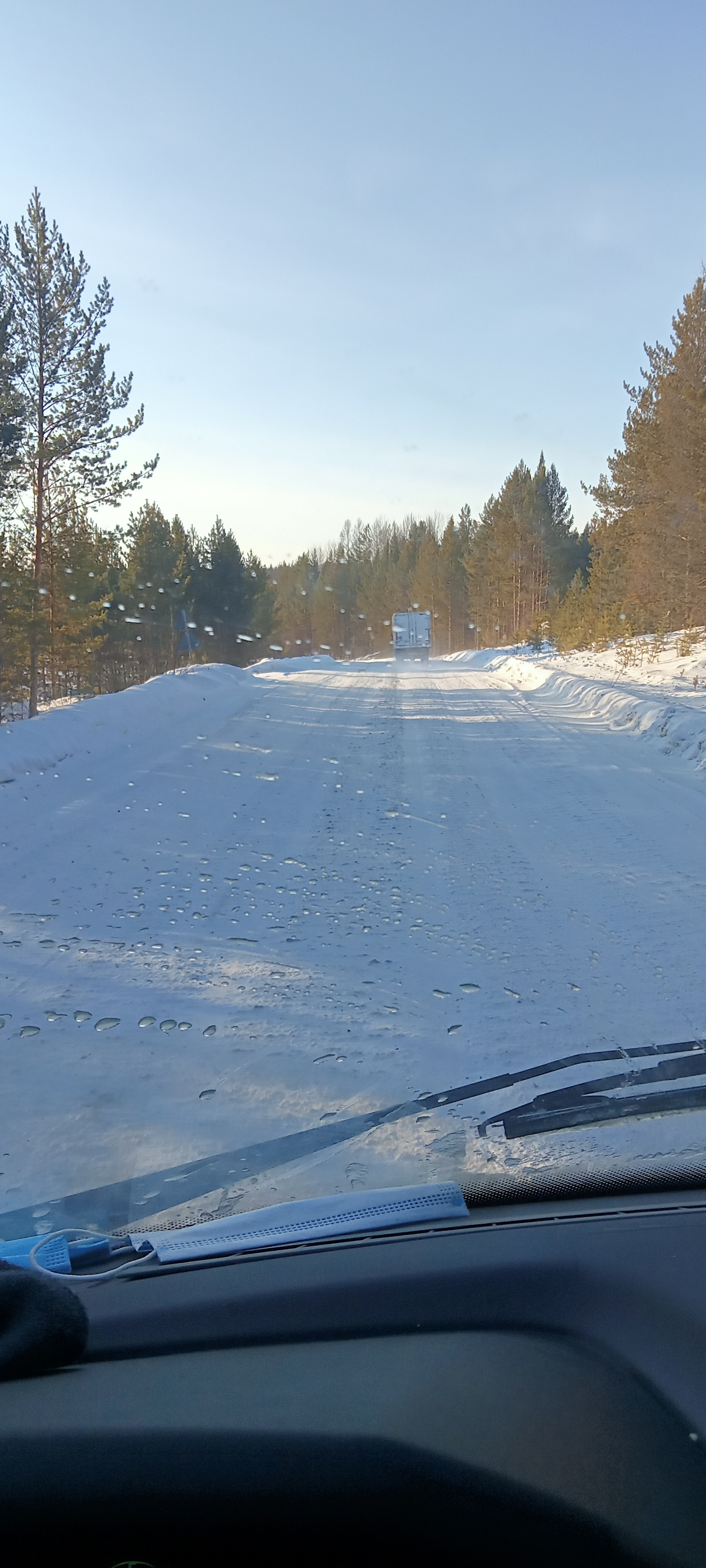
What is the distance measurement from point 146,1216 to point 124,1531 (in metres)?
1.31

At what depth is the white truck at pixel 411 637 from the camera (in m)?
44.1

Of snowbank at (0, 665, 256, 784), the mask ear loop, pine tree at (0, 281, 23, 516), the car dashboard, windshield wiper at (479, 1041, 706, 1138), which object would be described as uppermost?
pine tree at (0, 281, 23, 516)

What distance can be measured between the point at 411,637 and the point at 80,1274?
43144 mm

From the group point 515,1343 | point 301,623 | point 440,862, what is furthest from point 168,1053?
point 301,623

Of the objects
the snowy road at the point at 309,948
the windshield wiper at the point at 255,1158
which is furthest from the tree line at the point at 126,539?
the windshield wiper at the point at 255,1158

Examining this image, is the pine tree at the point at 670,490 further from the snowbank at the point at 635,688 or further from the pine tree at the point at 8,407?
the pine tree at the point at 8,407

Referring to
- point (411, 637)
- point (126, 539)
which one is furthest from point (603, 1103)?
point (411, 637)

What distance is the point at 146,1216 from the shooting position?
8.64 ft

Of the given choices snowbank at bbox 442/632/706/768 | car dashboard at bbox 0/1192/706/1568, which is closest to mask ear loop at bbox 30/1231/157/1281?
car dashboard at bbox 0/1192/706/1568

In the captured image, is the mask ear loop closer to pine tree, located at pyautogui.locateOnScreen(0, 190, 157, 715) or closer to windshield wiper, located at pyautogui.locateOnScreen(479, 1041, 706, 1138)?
windshield wiper, located at pyautogui.locateOnScreen(479, 1041, 706, 1138)

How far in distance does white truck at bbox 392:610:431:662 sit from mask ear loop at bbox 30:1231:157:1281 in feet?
139

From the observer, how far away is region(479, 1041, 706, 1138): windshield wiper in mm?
2951

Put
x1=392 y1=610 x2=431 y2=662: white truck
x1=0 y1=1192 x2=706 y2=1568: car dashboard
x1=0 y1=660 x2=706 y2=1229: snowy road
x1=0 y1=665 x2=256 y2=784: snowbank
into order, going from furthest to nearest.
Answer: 1. x1=392 y1=610 x2=431 y2=662: white truck
2. x1=0 y1=665 x2=256 y2=784: snowbank
3. x1=0 y1=660 x2=706 y2=1229: snowy road
4. x1=0 y1=1192 x2=706 y2=1568: car dashboard

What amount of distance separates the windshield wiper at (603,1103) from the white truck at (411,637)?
135 feet
